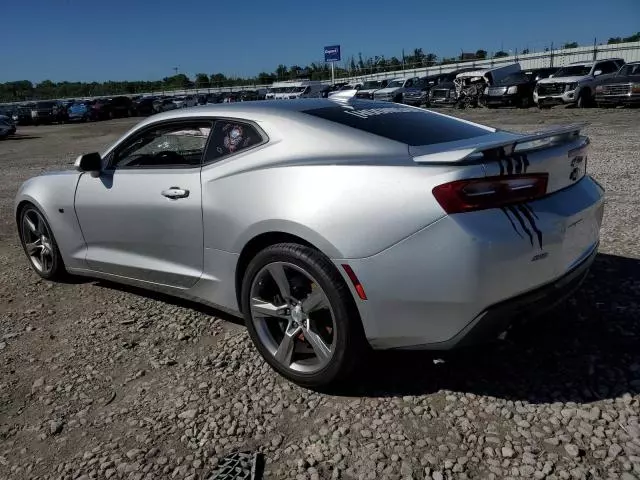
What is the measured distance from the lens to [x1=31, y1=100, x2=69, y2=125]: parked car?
1574 inches

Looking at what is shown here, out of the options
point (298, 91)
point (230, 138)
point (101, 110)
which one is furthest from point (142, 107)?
point (230, 138)

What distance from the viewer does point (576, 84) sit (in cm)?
2138

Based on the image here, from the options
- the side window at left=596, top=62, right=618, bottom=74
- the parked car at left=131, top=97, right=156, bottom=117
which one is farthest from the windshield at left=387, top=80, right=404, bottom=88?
the parked car at left=131, top=97, right=156, bottom=117

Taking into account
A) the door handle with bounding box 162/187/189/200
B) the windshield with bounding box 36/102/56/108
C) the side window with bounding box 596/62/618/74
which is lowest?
the door handle with bounding box 162/187/189/200

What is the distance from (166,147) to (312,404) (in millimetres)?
2140

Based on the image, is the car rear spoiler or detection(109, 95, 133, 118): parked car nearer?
the car rear spoiler

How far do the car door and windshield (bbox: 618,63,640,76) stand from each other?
68.8 feet

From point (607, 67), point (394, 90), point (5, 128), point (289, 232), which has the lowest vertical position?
point (289, 232)

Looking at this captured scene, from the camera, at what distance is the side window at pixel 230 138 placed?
3125mm

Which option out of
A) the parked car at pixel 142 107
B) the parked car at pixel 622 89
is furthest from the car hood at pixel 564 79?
the parked car at pixel 142 107

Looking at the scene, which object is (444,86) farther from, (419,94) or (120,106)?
(120,106)

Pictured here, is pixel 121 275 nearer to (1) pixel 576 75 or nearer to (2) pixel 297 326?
(2) pixel 297 326

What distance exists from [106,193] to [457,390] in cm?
266

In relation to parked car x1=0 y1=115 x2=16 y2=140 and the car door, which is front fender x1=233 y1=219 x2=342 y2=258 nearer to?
the car door
